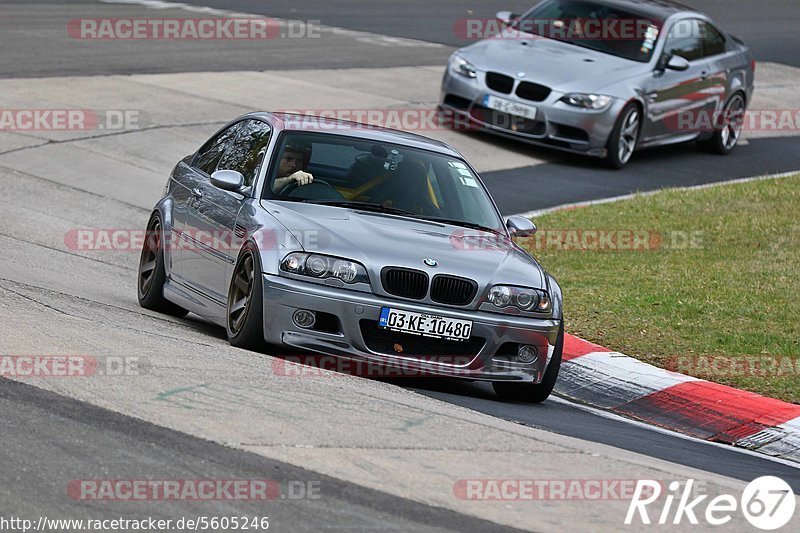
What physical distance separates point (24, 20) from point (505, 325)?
17.2 m

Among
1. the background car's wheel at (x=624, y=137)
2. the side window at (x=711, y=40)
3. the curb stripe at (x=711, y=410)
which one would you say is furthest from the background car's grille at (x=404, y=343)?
the side window at (x=711, y=40)

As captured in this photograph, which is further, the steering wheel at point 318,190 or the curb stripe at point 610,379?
the curb stripe at point 610,379

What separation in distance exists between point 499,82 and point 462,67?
2.00ft

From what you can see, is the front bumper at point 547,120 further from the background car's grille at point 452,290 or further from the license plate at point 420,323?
the license plate at point 420,323

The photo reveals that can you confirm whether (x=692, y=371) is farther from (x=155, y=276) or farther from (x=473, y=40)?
(x=473, y=40)

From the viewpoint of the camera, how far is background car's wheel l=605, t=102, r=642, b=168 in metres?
17.7

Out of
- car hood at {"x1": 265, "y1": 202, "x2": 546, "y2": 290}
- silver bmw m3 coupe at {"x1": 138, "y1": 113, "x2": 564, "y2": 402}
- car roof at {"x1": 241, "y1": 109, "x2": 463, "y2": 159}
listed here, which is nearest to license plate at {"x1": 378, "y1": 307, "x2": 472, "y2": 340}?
silver bmw m3 coupe at {"x1": 138, "y1": 113, "x2": 564, "y2": 402}

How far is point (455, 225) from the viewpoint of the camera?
916 centimetres

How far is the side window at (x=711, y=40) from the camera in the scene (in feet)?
64.3

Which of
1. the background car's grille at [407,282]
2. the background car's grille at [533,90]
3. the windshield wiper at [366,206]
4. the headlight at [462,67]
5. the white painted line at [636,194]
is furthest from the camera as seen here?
the headlight at [462,67]

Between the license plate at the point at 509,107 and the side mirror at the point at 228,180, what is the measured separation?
8878 mm

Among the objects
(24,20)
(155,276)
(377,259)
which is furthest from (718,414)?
(24,20)

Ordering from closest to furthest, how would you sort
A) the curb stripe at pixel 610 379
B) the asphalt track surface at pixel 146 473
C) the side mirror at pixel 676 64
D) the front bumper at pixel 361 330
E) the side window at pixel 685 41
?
1. the asphalt track surface at pixel 146 473
2. the front bumper at pixel 361 330
3. the curb stripe at pixel 610 379
4. the side mirror at pixel 676 64
5. the side window at pixel 685 41

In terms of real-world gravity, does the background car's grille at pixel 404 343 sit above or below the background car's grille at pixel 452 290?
below
